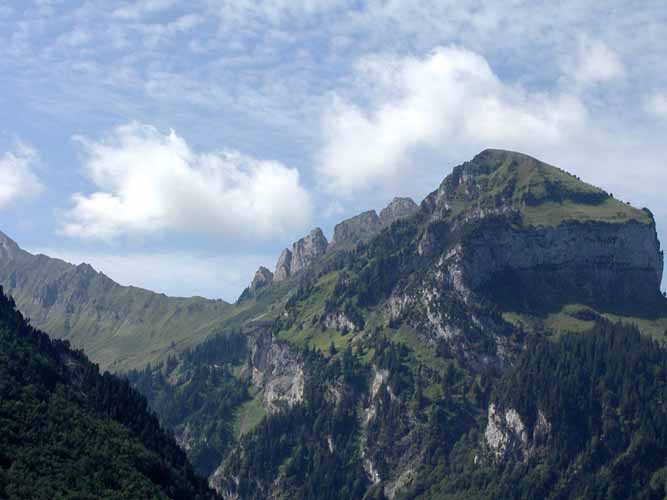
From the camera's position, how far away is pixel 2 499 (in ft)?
639
